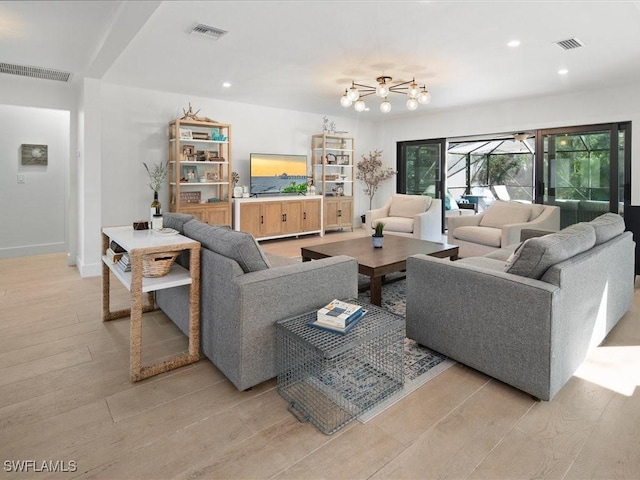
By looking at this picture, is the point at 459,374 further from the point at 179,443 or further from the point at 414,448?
the point at 179,443

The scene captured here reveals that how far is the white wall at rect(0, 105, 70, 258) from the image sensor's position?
5.45 meters

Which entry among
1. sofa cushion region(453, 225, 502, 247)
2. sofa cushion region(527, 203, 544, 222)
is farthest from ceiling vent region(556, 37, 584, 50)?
sofa cushion region(453, 225, 502, 247)

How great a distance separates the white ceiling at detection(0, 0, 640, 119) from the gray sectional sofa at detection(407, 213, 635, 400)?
1.93 meters

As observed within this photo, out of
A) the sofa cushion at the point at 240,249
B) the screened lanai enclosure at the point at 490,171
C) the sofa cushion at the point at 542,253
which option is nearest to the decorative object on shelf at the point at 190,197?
the sofa cushion at the point at 240,249

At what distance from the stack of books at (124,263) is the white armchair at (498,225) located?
154 inches

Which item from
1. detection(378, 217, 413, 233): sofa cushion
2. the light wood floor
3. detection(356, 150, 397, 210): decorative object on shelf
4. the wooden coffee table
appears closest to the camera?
the light wood floor

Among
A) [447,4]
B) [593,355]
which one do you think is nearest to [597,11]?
[447,4]

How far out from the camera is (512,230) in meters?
4.68

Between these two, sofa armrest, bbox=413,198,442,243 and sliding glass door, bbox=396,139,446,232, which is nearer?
sofa armrest, bbox=413,198,442,243

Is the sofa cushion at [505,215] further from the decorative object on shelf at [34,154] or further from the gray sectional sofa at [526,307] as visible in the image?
the decorative object on shelf at [34,154]

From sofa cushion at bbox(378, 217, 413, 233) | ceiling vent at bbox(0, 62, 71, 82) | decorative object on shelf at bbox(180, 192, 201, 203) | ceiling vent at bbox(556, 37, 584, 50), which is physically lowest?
sofa cushion at bbox(378, 217, 413, 233)

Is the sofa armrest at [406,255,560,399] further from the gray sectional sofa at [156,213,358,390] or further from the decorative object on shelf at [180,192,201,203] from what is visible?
the decorative object on shelf at [180,192,201,203]

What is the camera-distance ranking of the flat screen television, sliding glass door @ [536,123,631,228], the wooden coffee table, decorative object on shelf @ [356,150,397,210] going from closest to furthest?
the wooden coffee table → sliding glass door @ [536,123,631,228] → the flat screen television → decorative object on shelf @ [356,150,397,210]

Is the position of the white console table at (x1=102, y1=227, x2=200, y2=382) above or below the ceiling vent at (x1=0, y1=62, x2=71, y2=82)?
below
